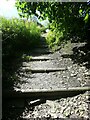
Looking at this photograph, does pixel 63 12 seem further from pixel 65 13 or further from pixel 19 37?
pixel 19 37

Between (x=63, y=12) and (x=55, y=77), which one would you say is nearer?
(x=55, y=77)

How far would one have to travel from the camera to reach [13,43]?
22.2 feet

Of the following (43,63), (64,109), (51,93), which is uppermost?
(43,63)

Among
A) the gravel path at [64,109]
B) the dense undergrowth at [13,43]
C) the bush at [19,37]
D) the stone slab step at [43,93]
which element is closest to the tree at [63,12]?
the dense undergrowth at [13,43]

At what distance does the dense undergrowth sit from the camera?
4.88 metres

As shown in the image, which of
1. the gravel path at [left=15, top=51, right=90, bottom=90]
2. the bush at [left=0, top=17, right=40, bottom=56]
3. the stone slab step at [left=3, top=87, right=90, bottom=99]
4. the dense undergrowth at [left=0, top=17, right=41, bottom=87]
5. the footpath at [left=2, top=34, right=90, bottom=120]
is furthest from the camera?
the bush at [left=0, top=17, right=40, bottom=56]

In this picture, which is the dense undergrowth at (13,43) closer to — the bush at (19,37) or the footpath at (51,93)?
the bush at (19,37)

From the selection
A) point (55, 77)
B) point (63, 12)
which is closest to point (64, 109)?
point (55, 77)

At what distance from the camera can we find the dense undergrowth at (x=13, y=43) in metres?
4.88

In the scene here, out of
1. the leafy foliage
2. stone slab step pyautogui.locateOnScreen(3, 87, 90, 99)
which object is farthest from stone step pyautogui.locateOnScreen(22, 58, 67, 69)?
stone slab step pyautogui.locateOnScreen(3, 87, 90, 99)

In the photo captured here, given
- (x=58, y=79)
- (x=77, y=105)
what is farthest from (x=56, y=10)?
(x=77, y=105)

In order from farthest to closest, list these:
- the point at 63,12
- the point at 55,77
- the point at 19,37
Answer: the point at 19,37
the point at 63,12
the point at 55,77

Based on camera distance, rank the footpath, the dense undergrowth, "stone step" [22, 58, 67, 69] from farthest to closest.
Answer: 1. "stone step" [22, 58, 67, 69]
2. the dense undergrowth
3. the footpath

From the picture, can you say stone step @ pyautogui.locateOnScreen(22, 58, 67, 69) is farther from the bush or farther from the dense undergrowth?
the bush
